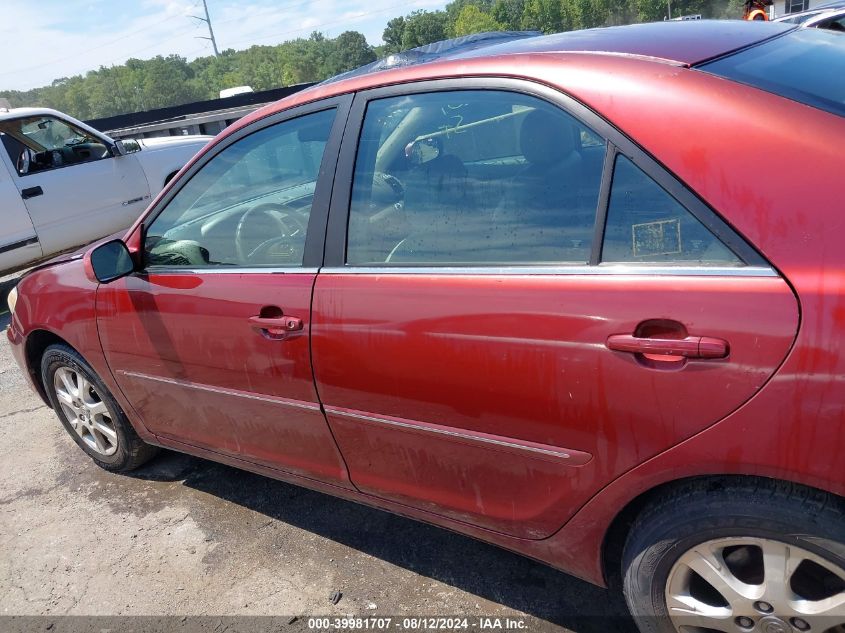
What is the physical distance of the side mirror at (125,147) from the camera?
754 centimetres

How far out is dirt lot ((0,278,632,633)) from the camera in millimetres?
2295

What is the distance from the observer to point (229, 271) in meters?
2.35

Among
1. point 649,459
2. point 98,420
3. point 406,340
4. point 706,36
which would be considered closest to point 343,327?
point 406,340

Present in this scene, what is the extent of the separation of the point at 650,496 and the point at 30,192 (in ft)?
23.5

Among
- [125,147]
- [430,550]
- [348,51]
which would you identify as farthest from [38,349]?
[348,51]

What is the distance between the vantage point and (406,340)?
6.14 feet

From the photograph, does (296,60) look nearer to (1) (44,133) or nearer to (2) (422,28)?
(2) (422,28)

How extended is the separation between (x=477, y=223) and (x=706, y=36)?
89cm

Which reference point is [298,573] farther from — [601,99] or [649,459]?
[601,99]

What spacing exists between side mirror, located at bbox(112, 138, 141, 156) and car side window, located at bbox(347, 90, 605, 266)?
652 centimetres

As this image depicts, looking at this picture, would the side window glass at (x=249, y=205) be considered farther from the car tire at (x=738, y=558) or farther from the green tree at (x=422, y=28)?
the green tree at (x=422, y=28)

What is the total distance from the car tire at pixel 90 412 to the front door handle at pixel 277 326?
1.30m

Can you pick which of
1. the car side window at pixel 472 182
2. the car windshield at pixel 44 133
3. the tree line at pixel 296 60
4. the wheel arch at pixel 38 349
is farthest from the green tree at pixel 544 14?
the car side window at pixel 472 182

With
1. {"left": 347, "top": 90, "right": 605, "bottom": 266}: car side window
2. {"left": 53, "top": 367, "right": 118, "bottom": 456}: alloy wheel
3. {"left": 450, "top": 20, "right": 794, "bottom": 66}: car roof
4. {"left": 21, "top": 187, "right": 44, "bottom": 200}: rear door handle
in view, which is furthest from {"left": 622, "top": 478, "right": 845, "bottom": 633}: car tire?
{"left": 21, "top": 187, "right": 44, "bottom": 200}: rear door handle
